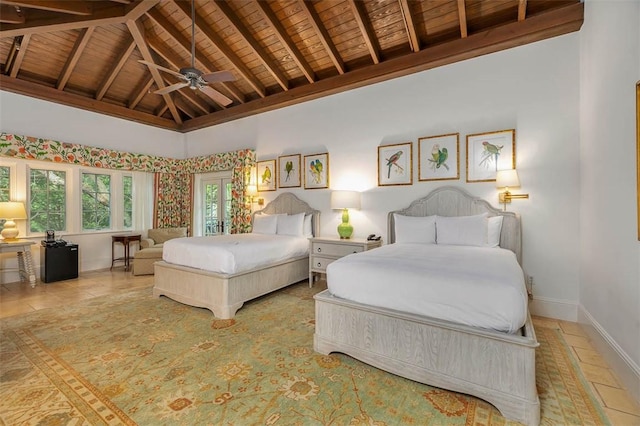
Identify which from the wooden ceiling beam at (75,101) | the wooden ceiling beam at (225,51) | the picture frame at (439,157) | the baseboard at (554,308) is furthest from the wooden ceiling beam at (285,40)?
the baseboard at (554,308)

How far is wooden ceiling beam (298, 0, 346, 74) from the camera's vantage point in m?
3.60

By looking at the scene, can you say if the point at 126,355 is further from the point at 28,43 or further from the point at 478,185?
the point at 28,43

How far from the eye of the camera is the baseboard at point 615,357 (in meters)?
1.85

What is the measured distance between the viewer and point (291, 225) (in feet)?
15.8

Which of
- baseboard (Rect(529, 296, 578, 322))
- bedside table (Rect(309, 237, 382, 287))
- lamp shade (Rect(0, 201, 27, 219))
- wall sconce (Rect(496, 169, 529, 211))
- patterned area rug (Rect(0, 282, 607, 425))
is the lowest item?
patterned area rug (Rect(0, 282, 607, 425))

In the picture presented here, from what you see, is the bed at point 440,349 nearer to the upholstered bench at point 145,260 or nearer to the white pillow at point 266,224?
the white pillow at point 266,224

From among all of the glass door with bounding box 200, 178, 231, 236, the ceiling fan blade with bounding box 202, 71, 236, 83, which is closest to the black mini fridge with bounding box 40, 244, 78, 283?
the glass door with bounding box 200, 178, 231, 236

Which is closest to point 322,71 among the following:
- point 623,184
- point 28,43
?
point 623,184

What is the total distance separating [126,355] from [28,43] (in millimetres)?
5017

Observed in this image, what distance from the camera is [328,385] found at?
6.46 feet

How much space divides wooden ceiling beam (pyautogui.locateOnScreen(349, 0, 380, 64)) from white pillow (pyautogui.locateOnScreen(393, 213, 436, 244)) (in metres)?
2.31

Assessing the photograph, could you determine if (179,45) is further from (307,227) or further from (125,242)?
(125,242)

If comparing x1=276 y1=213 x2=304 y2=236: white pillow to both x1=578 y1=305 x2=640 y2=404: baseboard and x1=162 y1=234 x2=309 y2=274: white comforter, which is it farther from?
x1=578 y1=305 x2=640 y2=404: baseboard

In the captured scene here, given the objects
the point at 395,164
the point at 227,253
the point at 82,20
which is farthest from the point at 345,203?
the point at 82,20
